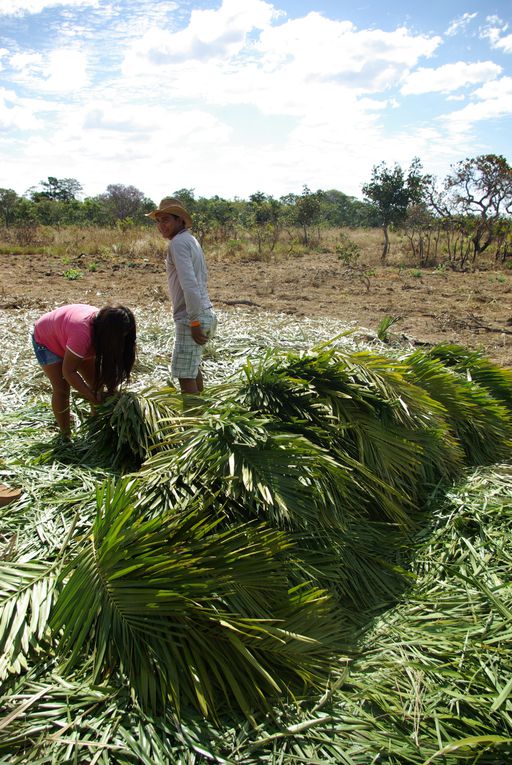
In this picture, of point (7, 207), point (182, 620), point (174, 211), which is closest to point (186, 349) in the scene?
point (174, 211)

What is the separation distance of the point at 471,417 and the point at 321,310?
495 cm

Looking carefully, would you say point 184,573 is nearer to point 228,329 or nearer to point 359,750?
point 359,750

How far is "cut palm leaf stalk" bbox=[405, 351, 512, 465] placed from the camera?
303 centimetres

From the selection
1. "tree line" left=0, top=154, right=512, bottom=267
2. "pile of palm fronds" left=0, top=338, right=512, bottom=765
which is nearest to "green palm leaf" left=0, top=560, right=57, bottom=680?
"pile of palm fronds" left=0, top=338, right=512, bottom=765

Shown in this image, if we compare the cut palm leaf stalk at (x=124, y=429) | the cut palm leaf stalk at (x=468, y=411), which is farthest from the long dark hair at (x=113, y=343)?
the cut palm leaf stalk at (x=468, y=411)

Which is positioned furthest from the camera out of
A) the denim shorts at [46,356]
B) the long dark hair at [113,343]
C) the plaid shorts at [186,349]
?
the plaid shorts at [186,349]

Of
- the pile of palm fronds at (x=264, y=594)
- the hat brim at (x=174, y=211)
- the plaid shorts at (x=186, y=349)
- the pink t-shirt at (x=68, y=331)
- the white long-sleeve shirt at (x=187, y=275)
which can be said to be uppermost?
the hat brim at (x=174, y=211)

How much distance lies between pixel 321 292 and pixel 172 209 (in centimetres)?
687

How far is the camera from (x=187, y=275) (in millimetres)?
3203

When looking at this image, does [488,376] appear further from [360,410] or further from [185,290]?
[185,290]

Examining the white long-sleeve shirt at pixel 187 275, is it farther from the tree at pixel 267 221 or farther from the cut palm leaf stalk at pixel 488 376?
the tree at pixel 267 221

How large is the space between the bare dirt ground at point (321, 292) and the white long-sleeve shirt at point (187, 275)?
3.58m

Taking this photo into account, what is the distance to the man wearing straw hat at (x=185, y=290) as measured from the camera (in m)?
3.21

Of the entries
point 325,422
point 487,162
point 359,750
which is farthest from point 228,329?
point 487,162
